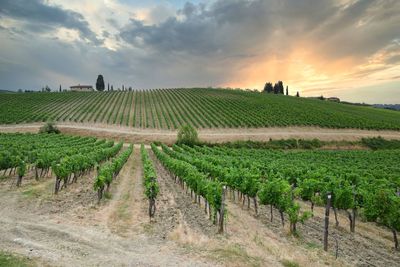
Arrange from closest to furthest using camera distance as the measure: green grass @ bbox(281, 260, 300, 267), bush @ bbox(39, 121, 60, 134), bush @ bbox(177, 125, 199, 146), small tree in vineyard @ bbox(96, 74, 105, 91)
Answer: green grass @ bbox(281, 260, 300, 267) < bush @ bbox(177, 125, 199, 146) < bush @ bbox(39, 121, 60, 134) < small tree in vineyard @ bbox(96, 74, 105, 91)

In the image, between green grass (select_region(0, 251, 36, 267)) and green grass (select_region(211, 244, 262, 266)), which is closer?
green grass (select_region(0, 251, 36, 267))

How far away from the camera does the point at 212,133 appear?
75.1 metres

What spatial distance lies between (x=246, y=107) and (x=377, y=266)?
91120mm

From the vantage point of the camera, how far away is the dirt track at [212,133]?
7169cm

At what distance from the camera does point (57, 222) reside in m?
14.8

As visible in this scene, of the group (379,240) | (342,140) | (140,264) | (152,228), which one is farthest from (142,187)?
(342,140)

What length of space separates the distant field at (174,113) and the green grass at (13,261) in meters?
69.1

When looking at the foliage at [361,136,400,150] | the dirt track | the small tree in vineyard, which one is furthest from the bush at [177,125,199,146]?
the small tree in vineyard

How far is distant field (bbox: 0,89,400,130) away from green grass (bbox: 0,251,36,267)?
6913 cm

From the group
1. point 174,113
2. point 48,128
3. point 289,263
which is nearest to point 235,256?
point 289,263

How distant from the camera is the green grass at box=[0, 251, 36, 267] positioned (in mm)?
9994

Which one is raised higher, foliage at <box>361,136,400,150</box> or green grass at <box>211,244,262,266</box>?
foliage at <box>361,136,400,150</box>

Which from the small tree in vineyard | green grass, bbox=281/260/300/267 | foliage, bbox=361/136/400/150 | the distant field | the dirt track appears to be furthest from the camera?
the small tree in vineyard

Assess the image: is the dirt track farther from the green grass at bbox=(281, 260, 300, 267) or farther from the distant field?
the green grass at bbox=(281, 260, 300, 267)
